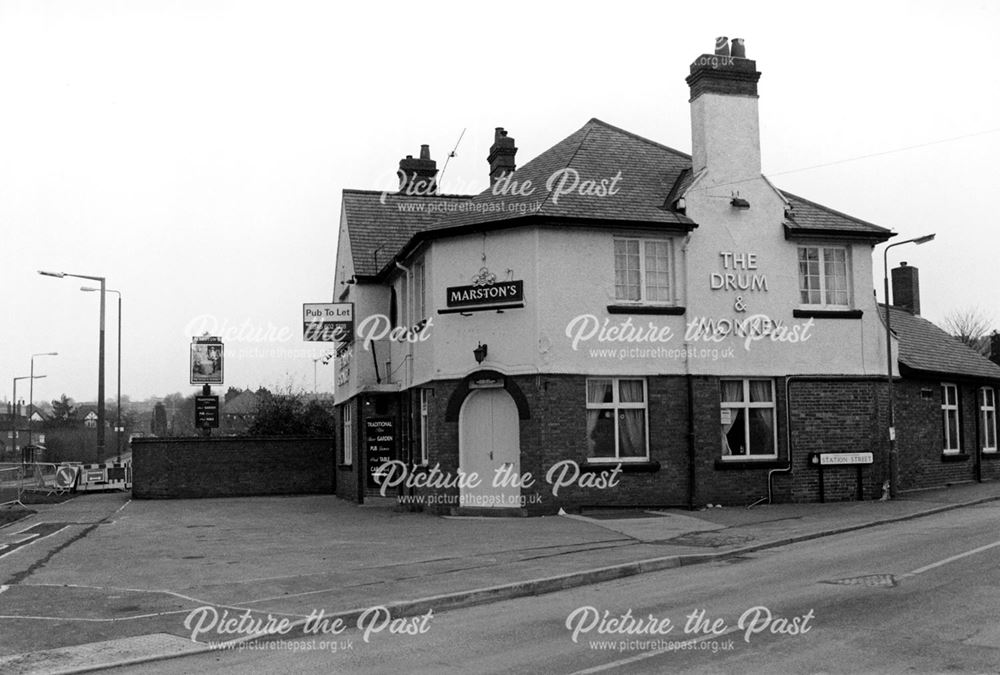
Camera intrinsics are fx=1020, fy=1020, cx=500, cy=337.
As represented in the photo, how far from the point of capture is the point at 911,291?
110ft

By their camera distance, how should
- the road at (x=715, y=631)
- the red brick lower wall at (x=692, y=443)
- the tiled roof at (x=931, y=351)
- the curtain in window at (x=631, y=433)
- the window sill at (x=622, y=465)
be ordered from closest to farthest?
the road at (x=715, y=631)
the red brick lower wall at (x=692, y=443)
the window sill at (x=622, y=465)
the curtain in window at (x=631, y=433)
the tiled roof at (x=931, y=351)

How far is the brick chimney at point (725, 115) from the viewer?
920 inches

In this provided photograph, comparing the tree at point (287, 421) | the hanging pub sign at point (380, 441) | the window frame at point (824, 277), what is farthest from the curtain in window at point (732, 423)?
the tree at point (287, 421)

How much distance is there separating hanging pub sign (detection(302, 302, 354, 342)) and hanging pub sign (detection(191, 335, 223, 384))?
9.56m

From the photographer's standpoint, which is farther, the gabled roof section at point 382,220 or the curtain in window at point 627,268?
the gabled roof section at point 382,220

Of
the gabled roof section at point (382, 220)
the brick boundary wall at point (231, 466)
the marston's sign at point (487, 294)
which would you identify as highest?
the gabled roof section at point (382, 220)

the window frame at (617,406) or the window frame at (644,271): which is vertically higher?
the window frame at (644,271)

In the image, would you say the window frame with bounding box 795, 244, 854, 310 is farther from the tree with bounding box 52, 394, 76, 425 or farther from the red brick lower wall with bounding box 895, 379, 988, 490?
the tree with bounding box 52, 394, 76, 425

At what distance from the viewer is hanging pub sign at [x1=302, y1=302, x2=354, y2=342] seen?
96.1 feet

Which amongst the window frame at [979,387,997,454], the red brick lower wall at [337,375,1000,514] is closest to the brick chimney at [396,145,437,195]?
the red brick lower wall at [337,375,1000,514]

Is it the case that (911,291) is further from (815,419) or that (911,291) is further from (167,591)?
(167,591)

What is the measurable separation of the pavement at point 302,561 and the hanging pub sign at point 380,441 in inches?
101

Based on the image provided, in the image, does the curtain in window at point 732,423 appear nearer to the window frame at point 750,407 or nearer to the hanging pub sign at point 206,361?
the window frame at point 750,407

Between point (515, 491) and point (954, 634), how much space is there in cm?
1327
